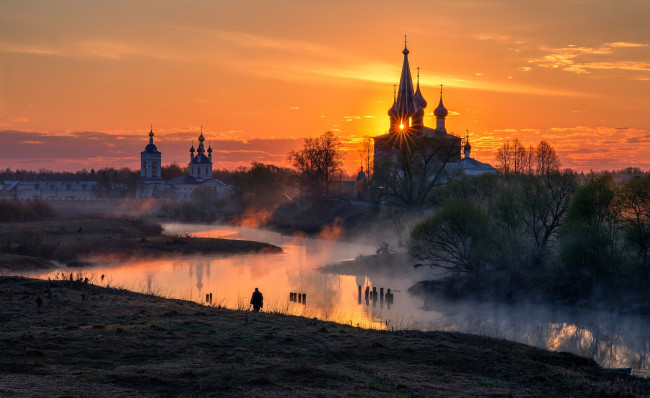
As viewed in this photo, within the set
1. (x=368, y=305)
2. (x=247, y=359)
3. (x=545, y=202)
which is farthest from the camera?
(x=545, y=202)

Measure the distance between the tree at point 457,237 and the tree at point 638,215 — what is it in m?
7.09

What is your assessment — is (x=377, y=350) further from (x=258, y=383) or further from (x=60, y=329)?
(x=60, y=329)

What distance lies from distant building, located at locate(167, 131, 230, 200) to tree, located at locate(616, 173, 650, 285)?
11446 centimetres

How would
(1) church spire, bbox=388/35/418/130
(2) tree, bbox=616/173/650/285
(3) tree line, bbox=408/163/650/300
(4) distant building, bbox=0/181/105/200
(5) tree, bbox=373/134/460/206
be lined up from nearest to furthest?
(2) tree, bbox=616/173/650/285 < (3) tree line, bbox=408/163/650/300 < (5) tree, bbox=373/134/460/206 < (1) church spire, bbox=388/35/418/130 < (4) distant building, bbox=0/181/105/200

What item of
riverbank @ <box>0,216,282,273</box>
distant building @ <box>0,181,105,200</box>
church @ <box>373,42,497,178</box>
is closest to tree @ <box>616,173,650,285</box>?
riverbank @ <box>0,216,282,273</box>

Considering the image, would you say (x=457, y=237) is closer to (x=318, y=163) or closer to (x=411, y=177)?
(x=411, y=177)

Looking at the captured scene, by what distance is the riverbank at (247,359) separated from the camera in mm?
13961

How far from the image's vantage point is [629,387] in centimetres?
1669

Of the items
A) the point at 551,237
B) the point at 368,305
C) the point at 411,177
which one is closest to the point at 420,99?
the point at 411,177

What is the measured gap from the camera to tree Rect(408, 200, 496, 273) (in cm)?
3891

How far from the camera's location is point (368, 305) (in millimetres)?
34219

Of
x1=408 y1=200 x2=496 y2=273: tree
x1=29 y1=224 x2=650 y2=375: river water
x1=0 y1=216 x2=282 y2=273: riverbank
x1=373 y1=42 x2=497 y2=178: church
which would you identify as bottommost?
x1=29 y1=224 x2=650 y2=375: river water

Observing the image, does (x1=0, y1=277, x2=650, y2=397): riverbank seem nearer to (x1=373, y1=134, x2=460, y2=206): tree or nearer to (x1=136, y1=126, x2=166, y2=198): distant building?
(x1=373, y1=134, x2=460, y2=206): tree

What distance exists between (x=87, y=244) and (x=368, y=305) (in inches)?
1128
